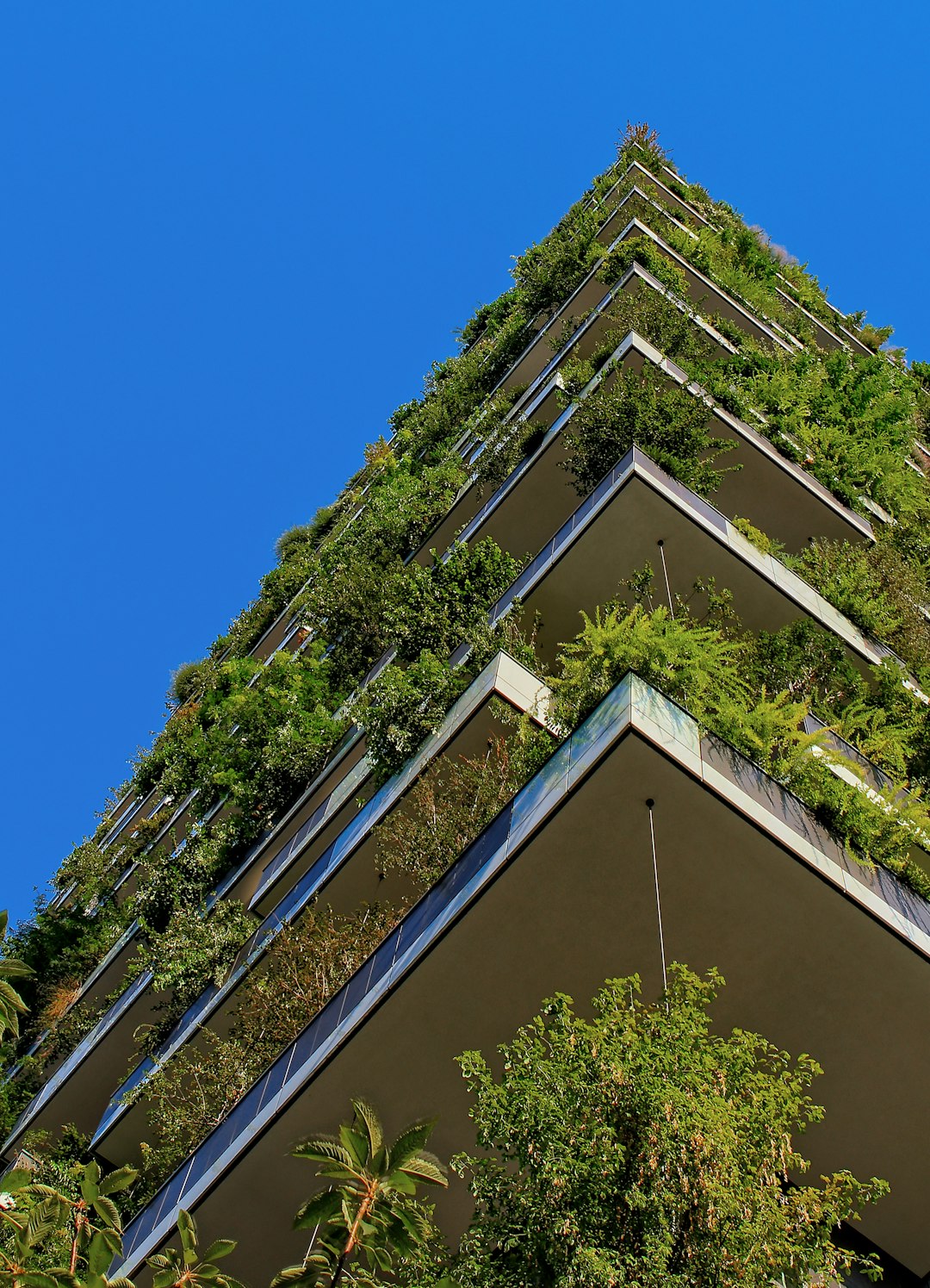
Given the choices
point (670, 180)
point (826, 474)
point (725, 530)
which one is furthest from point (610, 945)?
point (670, 180)

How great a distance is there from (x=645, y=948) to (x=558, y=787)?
5.72 ft

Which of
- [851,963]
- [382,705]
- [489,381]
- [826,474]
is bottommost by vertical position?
[851,963]

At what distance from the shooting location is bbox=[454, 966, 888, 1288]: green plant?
6.12 m

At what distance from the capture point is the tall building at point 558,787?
9383 mm

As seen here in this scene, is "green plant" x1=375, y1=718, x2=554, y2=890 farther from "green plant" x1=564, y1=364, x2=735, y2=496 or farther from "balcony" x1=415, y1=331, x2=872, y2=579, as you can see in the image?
"balcony" x1=415, y1=331, x2=872, y2=579

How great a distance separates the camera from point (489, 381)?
30.6 meters

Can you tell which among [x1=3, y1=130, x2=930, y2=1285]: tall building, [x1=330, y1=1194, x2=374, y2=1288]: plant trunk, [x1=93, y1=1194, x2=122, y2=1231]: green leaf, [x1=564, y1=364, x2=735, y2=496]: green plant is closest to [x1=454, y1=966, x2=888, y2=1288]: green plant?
[x1=330, y1=1194, x2=374, y2=1288]: plant trunk

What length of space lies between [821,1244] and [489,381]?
2659 centimetres

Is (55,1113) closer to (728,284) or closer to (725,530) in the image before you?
(725,530)

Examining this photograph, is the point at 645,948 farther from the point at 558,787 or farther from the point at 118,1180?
the point at 118,1180

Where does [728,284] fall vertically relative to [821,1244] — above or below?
above

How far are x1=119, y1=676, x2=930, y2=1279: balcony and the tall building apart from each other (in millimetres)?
31

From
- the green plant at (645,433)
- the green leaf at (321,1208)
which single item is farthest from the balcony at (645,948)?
the green plant at (645,433)

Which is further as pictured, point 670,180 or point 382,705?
point 670,180
